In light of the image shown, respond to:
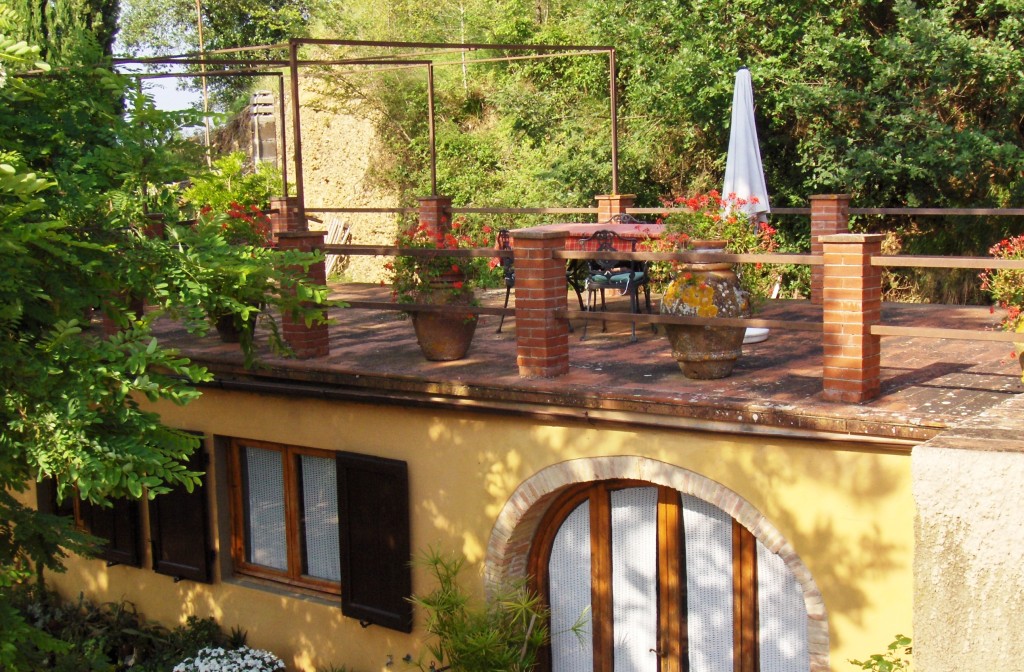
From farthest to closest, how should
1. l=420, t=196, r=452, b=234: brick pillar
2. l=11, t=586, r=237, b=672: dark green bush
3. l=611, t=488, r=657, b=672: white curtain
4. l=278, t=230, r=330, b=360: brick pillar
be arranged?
l=420, t=196, r=452, b=234: brick pillar < l=11, t=586, r=237, b=672: dark green bush < l=278, t=230, r=330, b=360: brick pillar < l=611, t=488, r=657, b=672: white curtain

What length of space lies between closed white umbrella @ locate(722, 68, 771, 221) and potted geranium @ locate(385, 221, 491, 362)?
2412 mm

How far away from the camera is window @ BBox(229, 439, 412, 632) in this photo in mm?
7438

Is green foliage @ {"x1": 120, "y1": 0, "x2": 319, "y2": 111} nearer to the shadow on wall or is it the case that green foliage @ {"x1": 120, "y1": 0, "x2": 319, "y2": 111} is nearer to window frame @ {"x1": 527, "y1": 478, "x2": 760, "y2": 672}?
window frame @ {"x1": 527, "y1": 478, "x2": 760, "y2": 672}

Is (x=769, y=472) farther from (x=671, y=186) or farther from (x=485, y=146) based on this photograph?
(x=485, y=146)

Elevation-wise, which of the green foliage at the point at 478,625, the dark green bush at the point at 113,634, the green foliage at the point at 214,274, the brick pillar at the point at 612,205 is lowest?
the dark green bush at the point at 113,634

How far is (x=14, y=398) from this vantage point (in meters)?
5.05

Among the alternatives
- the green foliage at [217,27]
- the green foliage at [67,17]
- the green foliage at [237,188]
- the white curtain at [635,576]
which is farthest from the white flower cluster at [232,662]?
the green foliage at [217,27]

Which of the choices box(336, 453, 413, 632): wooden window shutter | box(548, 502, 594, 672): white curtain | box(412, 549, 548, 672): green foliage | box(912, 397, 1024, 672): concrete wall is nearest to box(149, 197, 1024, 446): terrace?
box(336, 453, 413, 632): wooden window shutter

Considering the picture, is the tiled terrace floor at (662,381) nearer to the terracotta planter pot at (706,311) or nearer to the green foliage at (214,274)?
the terracotta planter pot at (706,311)

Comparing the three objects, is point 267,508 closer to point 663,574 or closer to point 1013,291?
point 663,574

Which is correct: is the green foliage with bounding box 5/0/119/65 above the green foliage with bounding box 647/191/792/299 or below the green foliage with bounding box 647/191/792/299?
above

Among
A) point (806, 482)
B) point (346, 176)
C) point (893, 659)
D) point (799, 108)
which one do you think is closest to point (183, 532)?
point (806, 482)

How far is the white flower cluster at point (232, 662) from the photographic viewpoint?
795cm

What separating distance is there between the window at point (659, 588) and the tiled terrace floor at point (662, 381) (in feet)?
2.47
